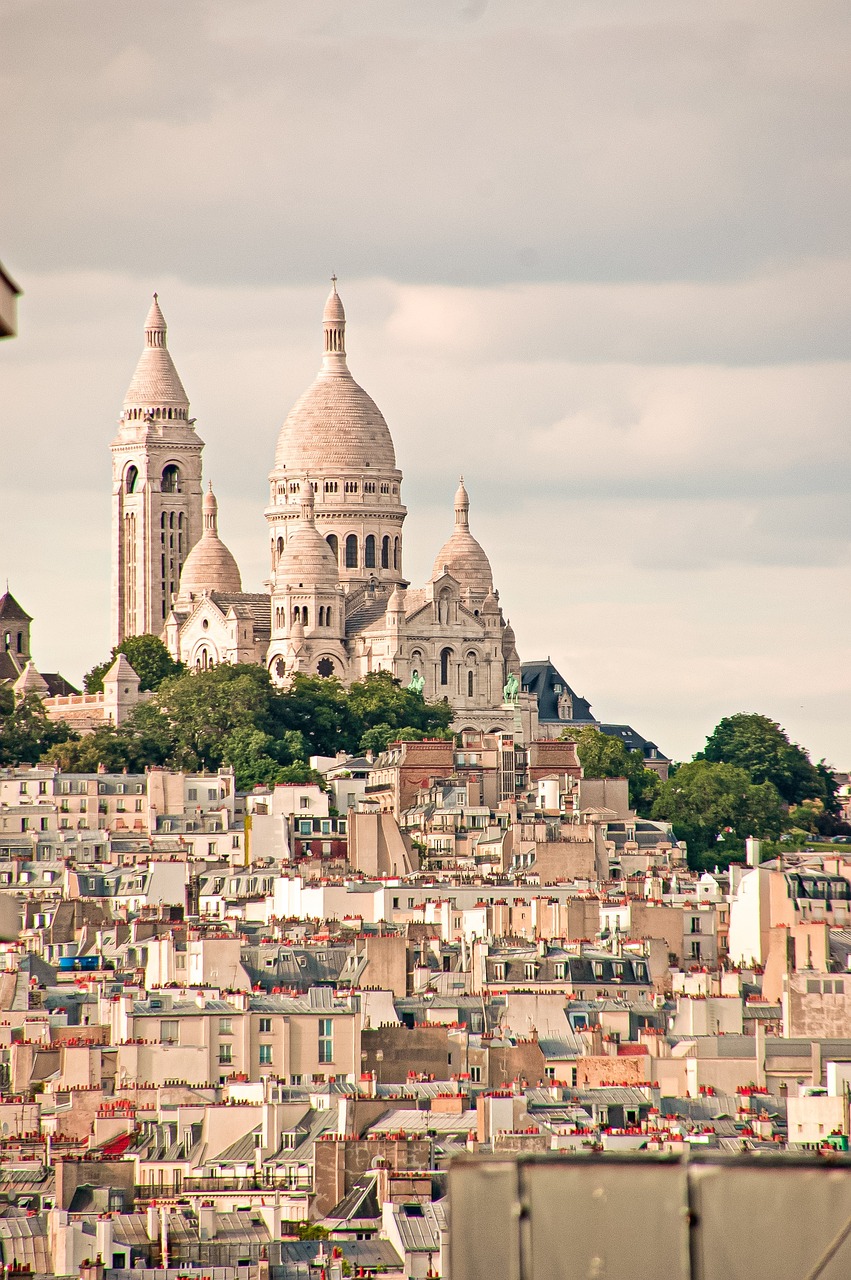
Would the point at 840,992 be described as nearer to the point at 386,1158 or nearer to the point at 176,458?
the point at 386,1158

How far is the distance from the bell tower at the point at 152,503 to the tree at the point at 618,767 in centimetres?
3681

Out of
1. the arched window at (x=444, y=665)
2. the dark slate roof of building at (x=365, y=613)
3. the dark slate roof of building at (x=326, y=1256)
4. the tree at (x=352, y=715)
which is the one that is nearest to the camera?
the dark slate roof of building at (x=326, y=1256)

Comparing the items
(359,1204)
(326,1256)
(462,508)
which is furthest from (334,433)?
(326,1256)

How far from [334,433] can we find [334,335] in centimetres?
1206

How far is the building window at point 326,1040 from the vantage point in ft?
190

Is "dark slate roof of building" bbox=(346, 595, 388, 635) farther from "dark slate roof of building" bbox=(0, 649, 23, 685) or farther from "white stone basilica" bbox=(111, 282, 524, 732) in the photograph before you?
"dark slate roof of building" bbox=(0, 649, 23, 685)

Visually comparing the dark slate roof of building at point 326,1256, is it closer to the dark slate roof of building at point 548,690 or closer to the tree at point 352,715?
the tree at point 352,715

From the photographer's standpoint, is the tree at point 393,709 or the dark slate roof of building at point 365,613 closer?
the tree at point 393,709

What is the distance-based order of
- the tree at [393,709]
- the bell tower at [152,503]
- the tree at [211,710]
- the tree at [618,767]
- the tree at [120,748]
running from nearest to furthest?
the tree at [120,748] < the tree at [618,767] < the tree at [211,710] < the tree at [393,709] < the bell tower at [152,503]

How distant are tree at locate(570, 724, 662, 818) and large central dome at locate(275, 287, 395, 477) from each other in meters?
33.0

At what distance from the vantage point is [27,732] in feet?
463

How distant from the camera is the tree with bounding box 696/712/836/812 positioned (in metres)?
151

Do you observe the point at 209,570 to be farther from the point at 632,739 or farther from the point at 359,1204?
the point at 359,1204

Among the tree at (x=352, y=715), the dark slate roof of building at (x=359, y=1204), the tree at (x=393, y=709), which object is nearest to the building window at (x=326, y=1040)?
the dark slate roof of building at (x=359, y=1204)
